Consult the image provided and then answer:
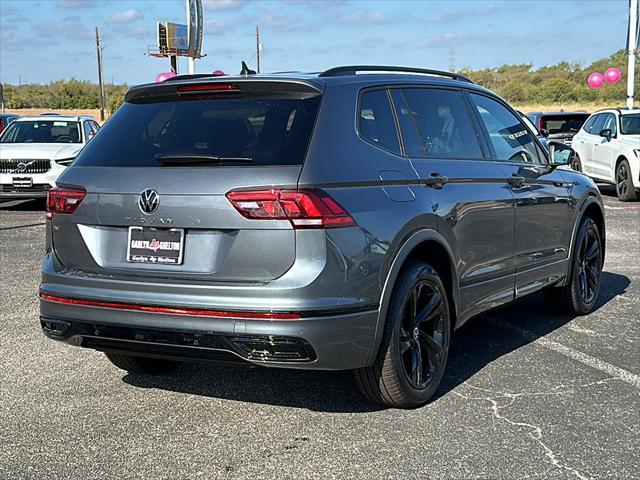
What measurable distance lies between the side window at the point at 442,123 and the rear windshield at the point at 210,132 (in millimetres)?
927

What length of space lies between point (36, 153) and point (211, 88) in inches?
456

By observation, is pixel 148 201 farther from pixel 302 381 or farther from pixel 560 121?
pixel 560 121

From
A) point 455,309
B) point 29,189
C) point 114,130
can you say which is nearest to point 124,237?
point 114,130

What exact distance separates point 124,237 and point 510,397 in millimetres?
2268

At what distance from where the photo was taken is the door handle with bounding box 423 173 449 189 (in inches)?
185

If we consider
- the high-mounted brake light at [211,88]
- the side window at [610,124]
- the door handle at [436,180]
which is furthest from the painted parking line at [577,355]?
the side window at [610,124]

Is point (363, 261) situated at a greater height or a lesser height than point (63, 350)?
greater

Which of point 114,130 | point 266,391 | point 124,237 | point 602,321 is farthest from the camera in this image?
point 602,321

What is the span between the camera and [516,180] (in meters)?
5.71

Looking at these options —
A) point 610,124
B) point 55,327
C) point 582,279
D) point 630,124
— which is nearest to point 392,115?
point 55,327

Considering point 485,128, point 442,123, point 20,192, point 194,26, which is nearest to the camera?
point 442,123

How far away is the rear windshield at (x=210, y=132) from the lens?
160 inches

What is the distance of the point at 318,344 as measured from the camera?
390cm

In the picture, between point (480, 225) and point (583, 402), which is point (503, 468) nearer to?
point (583, 402)
